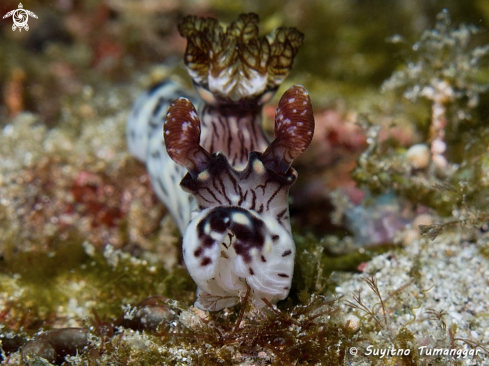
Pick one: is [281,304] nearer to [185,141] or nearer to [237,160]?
[237,160]

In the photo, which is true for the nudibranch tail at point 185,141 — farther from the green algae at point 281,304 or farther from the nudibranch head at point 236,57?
the green algae at point 281,304

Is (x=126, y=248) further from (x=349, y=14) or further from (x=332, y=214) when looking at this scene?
(x=349, y=14)

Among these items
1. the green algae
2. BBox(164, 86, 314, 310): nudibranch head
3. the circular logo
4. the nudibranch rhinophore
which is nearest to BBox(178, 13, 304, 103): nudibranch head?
the nudibranch rhinophore

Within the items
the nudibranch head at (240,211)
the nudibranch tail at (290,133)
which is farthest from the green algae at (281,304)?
the nudibranch tail at (290,133)

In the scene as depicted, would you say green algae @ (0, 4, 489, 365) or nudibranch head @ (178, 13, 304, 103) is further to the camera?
nudibranch head @ (178, 13, 304, 103)

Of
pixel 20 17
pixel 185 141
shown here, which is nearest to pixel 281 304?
pixel 185 141

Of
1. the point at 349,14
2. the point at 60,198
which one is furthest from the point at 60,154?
the point at 349,14

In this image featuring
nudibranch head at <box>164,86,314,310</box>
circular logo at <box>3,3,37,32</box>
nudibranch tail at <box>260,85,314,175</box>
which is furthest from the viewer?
circular logo at <box>3,3,37,32</box>

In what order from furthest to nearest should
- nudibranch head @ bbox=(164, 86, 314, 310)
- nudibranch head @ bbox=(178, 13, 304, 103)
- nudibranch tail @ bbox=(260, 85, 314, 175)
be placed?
nudibranch head @ bbox=(178, 13, 304, 103) → nudibranch tail @ bbox=(260, 85, 314, 175) → nudibranch head @ bbox=(164, 86, 314, 310)

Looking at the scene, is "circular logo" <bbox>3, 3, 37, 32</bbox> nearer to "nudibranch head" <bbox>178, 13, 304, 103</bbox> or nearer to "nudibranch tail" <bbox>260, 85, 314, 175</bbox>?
"nudibranch head" <bbox>178, 13, 304, 103</bbox>
